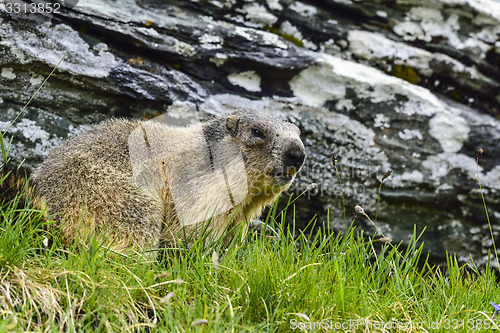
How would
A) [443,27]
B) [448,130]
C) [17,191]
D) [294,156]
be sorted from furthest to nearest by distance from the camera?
[443,27]
[448,130]
[294,156]
[17,191]

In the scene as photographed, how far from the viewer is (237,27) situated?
6758 mm

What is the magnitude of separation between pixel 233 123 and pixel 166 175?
96cm

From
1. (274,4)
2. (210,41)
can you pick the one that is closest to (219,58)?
(210,41)

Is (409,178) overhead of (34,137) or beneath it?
overhead

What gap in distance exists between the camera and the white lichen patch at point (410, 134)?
7.14 meters

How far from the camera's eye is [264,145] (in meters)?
5.48

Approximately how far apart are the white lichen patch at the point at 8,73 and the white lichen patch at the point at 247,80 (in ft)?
8.77

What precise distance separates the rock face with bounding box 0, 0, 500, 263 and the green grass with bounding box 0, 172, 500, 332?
233 centimetres

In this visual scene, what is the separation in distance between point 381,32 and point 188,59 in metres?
2.97

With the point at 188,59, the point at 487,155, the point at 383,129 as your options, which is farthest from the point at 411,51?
the point at 188,59

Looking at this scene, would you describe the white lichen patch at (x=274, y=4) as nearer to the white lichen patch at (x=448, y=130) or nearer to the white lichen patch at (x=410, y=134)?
the white lichen patch at (x=410, y=134)

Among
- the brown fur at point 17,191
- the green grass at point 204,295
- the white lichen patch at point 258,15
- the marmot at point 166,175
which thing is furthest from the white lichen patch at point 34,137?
the white lichen patch at point 258,15

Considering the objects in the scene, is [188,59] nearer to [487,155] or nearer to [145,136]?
[145,136]

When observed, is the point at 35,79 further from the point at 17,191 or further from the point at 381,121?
the point at 381,121
